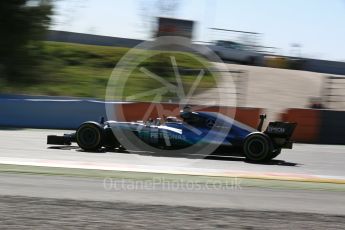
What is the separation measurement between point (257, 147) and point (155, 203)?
17.5 feet

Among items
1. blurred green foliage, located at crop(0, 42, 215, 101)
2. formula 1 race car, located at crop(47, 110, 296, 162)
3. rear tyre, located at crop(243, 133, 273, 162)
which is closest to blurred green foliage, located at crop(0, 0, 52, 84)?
blurred green foliage, located at crop(0, 42, 215, 101)

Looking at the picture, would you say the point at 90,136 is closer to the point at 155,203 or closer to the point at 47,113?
the point at 155,203

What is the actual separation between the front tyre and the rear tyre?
3.13m

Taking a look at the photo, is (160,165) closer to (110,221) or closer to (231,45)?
(110,221)

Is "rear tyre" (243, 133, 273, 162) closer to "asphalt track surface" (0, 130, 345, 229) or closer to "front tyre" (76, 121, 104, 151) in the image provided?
"asphalt track surface" (0, 130, 345, 229)

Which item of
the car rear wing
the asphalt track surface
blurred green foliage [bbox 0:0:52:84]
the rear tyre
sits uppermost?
blurred green foliage [bbox 0:0:52:84]

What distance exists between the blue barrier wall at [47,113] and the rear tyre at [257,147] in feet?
26.8

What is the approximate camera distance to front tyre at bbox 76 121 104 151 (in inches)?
496

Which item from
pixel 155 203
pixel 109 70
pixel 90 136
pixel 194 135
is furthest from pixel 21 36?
pixel 109 70

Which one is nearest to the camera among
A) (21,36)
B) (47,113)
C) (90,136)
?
(21,36)

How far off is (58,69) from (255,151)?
30.1 ft

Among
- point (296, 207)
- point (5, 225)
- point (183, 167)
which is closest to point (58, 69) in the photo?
point (5, 225)

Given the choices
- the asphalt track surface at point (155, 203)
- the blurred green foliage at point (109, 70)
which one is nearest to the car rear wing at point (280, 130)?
the asphalt track surface at point (155, 203)

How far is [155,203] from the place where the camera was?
756 centimetres
